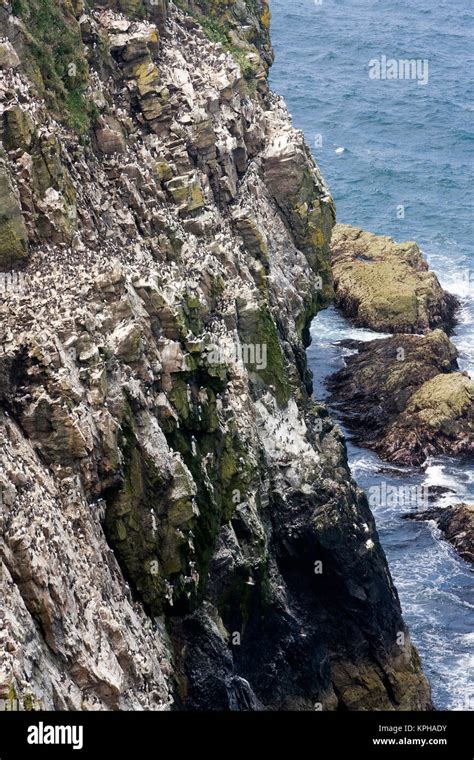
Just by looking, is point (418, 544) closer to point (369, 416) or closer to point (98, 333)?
point (369, 416)

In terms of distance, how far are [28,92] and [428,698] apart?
31944 millimetres

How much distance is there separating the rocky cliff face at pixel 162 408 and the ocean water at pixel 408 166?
7.63m

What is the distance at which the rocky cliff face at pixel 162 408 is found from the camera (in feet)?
125

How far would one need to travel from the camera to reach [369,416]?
8269cm

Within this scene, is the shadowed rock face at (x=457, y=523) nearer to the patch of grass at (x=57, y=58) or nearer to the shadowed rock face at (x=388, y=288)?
the shadowed rock face at (x=388, y=288)

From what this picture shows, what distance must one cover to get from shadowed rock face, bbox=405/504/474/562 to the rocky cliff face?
10.8 meters

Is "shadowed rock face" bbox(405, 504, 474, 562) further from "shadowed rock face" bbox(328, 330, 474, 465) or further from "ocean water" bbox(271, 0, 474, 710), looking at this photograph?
"shadowed rock face" bbox(328, 330, 474, 465)

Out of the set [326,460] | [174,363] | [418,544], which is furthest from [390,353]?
[174,363]

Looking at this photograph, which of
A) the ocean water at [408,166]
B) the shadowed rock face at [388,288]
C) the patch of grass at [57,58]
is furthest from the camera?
the shadowed rock face at [388,288]

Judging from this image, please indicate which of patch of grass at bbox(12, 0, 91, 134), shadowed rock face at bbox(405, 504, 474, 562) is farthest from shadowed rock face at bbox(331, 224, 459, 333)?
patch of grass at bbox(12, 0, 91, 134)

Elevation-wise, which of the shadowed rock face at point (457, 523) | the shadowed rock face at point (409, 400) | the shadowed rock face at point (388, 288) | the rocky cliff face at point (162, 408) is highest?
the rocky cliff face at point (162, 408)

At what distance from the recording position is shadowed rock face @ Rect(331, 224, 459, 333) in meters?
94.5

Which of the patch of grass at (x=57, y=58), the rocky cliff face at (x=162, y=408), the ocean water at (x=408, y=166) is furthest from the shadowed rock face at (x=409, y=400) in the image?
the patch of grass at (x=57, y=58)

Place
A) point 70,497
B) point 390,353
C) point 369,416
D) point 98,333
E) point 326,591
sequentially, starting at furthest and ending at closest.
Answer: point 390,353 < point 369,416 < point 326,591 < point 98,333 < point 70,497
